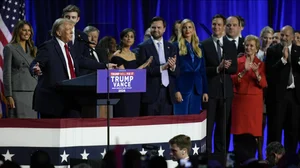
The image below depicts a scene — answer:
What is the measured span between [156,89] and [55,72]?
169 centimetres

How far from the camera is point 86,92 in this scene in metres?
8.99

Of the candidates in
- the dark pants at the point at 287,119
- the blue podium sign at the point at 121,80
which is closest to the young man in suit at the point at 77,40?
the blue podium sign at the point at 121,80

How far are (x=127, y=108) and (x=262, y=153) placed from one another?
2.40 metres

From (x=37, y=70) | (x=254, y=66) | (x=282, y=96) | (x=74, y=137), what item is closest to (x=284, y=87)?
(x=282, y=96)

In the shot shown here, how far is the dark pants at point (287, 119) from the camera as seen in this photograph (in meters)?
11.7

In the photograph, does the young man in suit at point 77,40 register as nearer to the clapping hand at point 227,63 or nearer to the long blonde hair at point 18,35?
the long blonde hair at point 18,35

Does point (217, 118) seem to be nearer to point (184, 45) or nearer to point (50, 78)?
point (184, 45)

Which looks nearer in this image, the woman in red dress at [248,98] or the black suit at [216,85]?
the black suit at [216,85]

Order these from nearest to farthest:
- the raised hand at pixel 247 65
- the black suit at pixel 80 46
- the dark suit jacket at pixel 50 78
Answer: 1. the dark suit jacket at pixel 50 78
2. the black suit at pixel 80 46
3. the raised hand at pixel 247 65

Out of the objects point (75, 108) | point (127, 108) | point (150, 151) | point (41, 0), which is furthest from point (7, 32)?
point (150, 151)

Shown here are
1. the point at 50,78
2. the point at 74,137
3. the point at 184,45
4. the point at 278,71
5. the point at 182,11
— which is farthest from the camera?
the point at 182,11

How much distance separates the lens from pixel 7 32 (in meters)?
12.6

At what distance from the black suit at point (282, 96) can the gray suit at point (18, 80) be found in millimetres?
2978

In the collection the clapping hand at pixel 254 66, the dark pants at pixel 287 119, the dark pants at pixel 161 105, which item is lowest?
the dark pants at pixel 287 119
